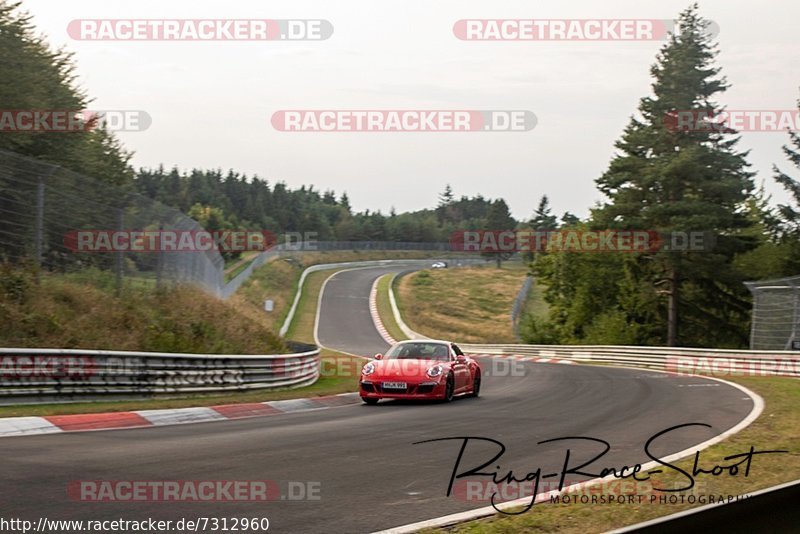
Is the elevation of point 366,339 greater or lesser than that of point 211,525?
lesser

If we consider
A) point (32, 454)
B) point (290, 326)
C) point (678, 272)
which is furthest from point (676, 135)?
point (32, 454)

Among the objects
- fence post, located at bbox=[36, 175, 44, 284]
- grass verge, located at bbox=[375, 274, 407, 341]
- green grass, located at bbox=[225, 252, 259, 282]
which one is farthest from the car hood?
grass verge, located at bbox=[375, 274, 407, 341]

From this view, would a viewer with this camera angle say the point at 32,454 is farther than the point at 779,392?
No

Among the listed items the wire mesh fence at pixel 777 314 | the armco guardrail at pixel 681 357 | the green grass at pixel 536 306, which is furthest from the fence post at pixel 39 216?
the green grass at pixel 536 306

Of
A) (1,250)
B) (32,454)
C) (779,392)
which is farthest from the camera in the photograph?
(779,392)

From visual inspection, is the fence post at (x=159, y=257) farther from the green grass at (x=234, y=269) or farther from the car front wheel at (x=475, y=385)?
the green grass at (x=234, y=269)

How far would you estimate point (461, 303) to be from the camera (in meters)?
80.3

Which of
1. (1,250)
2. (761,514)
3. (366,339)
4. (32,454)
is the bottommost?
(366,339)

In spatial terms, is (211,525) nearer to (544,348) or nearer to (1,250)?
(1,250)

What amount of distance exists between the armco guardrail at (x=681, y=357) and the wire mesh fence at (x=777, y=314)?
82 cm

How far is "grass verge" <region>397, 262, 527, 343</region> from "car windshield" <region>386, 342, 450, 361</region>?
41307 millimetres

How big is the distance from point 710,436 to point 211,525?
730 centimetres

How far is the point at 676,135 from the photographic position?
46.3 meters

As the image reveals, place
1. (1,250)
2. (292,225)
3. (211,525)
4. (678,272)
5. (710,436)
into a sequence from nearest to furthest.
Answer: (211,525)
(710,436)
(1,250)
(678,272)
(292,225)
